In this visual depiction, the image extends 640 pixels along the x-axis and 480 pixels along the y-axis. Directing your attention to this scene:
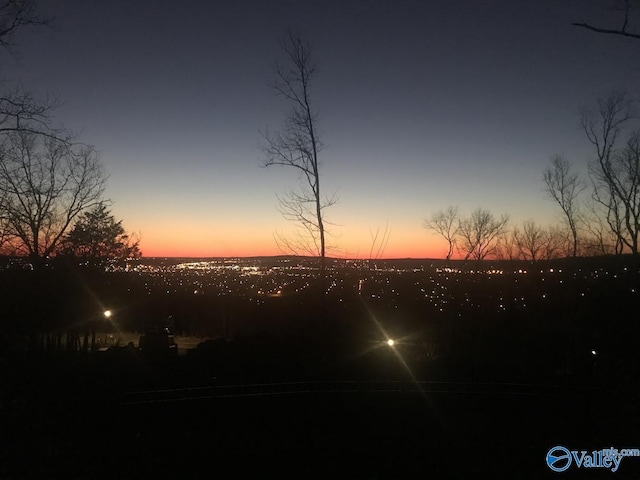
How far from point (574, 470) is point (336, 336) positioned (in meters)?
11.3

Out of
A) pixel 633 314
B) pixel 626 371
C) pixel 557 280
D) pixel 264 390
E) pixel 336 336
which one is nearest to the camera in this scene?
pixel 264 390

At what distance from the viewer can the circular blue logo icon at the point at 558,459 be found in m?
7.83

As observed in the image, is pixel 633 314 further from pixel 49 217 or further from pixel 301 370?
pixel 49 217

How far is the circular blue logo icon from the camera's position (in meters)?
7.83

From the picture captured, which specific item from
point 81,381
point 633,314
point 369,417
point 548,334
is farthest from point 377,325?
point 81,381

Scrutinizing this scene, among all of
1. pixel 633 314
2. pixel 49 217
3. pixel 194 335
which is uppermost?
pixel 49 217

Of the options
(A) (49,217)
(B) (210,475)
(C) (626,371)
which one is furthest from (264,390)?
(A) (49,217)

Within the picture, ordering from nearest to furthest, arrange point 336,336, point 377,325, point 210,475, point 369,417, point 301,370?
point 210,475 < point 369,417 < point 301,370 < point 336,336 < point 377,325

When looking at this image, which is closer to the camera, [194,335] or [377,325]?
[377,325]

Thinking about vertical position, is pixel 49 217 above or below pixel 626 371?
above

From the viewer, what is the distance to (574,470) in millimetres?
7719

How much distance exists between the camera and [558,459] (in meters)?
8.12

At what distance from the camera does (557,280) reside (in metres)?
26.0

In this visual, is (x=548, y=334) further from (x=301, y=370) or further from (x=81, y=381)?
(x=81, y=381)
